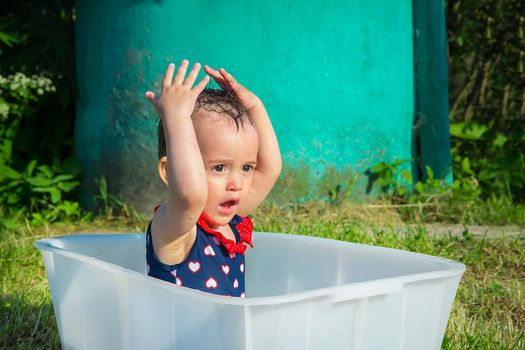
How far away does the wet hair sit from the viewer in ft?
7.19

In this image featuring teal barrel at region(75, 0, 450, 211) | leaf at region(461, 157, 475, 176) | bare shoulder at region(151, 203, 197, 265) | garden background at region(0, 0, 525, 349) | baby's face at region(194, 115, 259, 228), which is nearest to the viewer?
bare shoulder at region(151, 203, 197, 265)

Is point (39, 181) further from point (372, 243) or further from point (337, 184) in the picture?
point (372, 243)

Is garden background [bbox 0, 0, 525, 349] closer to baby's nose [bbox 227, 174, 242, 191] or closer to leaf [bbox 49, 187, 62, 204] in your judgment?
leaf [bbox 49, 187, 62, 204]

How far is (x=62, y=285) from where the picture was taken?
2.17 metres

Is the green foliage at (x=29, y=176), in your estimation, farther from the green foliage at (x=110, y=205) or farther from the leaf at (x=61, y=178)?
the green foliage at (x=110, y=205)

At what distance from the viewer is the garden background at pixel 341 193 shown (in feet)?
9.99

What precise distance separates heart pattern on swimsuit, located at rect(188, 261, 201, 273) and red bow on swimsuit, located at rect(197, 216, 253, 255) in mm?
99

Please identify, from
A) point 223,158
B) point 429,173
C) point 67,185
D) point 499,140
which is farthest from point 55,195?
point 499,140

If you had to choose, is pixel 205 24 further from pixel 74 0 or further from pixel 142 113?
pixel 74 0

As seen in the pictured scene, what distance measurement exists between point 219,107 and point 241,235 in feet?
1.34

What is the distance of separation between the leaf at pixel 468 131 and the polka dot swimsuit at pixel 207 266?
10.8 ft

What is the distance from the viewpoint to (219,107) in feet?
7.25

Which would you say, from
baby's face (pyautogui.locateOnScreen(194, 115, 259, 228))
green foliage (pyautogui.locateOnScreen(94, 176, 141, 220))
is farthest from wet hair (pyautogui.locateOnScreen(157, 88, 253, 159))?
green foliage (pyautogui.locateOnScreen(94, 176, 141, 220))

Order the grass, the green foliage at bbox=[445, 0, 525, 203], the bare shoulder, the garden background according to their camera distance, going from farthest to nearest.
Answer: the green foliage at bbox=[445, 0, 525, 203] → the garden background → the grass → the bare shoulder
